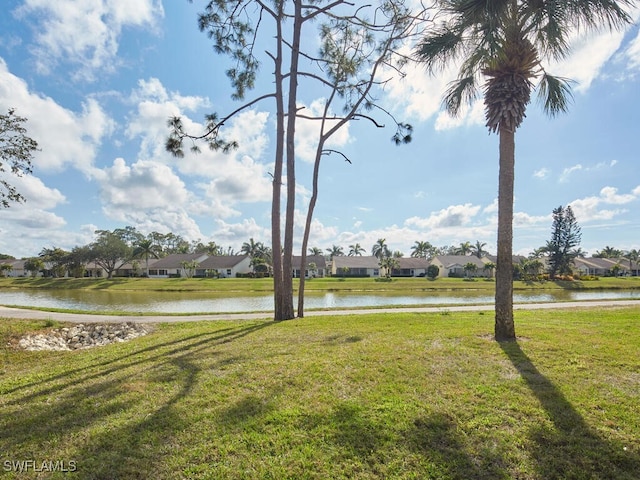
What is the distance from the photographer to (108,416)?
13.0 ft

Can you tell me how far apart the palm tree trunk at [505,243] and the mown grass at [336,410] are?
45 centimetres

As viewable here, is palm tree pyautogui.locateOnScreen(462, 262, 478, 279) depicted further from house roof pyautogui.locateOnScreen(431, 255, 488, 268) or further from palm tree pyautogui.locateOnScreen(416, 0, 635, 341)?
palm tree pyautogui.locateOnScreen(416, 0, 635, 341)

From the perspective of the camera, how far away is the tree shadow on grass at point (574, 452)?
2.92 metres

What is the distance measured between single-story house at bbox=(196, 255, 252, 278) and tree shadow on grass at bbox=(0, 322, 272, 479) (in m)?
53.5

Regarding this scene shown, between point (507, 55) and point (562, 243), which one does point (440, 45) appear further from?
point (562, 243)

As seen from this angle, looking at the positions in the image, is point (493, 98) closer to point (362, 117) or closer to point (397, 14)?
point (362, 117)

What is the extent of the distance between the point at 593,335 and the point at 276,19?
12699 mm

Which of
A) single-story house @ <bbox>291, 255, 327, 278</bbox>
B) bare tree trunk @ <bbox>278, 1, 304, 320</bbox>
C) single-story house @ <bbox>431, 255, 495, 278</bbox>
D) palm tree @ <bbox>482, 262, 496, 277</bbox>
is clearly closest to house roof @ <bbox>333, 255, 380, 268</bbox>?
single-story house @ <bbox>291, 255, 327, 278</bbox>

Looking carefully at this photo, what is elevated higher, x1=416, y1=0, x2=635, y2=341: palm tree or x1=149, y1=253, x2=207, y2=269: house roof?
x1=416, y1=0, x2=635, y2=341: palm tree

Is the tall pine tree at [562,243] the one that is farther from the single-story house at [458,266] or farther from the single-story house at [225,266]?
the single-story house at [225,266]

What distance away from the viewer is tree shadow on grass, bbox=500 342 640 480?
292cm

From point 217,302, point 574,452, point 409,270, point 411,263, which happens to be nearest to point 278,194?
point 574,452

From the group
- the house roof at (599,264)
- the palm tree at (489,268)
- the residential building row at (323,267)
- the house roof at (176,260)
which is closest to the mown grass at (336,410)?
the residential building row at (323,267)

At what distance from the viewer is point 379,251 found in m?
73.6
